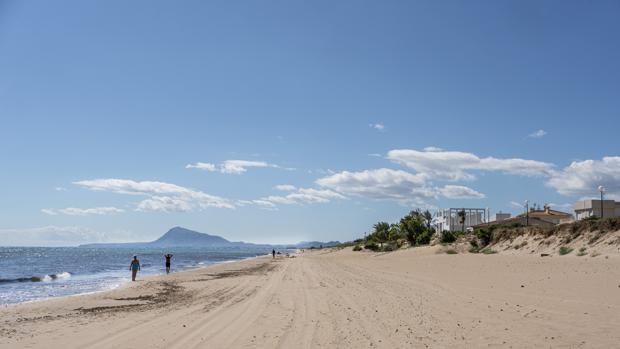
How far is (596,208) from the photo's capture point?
58969 millimetres

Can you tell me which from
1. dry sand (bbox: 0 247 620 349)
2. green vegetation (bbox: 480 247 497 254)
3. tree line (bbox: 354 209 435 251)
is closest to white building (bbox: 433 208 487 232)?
tree line (bbox: 354 209 435 251)

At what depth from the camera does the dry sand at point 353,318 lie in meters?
9.46

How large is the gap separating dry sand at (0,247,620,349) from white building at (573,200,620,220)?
44276mm

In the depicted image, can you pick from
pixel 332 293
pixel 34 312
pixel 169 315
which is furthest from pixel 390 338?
pixel 34 312

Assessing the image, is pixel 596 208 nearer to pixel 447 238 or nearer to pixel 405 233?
pixel 447 238

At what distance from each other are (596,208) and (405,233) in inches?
1062

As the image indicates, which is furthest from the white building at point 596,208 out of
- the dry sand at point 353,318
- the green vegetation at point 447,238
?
the dry sand at point 353,318

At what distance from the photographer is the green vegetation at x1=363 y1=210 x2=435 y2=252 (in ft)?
232

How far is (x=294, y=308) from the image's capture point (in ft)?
46.6

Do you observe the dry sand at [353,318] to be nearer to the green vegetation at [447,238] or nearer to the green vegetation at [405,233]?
the green vegetation at [447,238]

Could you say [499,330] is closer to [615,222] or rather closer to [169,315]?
[169,315]

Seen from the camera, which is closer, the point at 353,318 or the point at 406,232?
the point at 353,318

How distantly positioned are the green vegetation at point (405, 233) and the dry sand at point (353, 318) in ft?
167

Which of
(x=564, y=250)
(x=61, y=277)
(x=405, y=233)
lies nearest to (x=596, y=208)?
(x=405, y=233)
